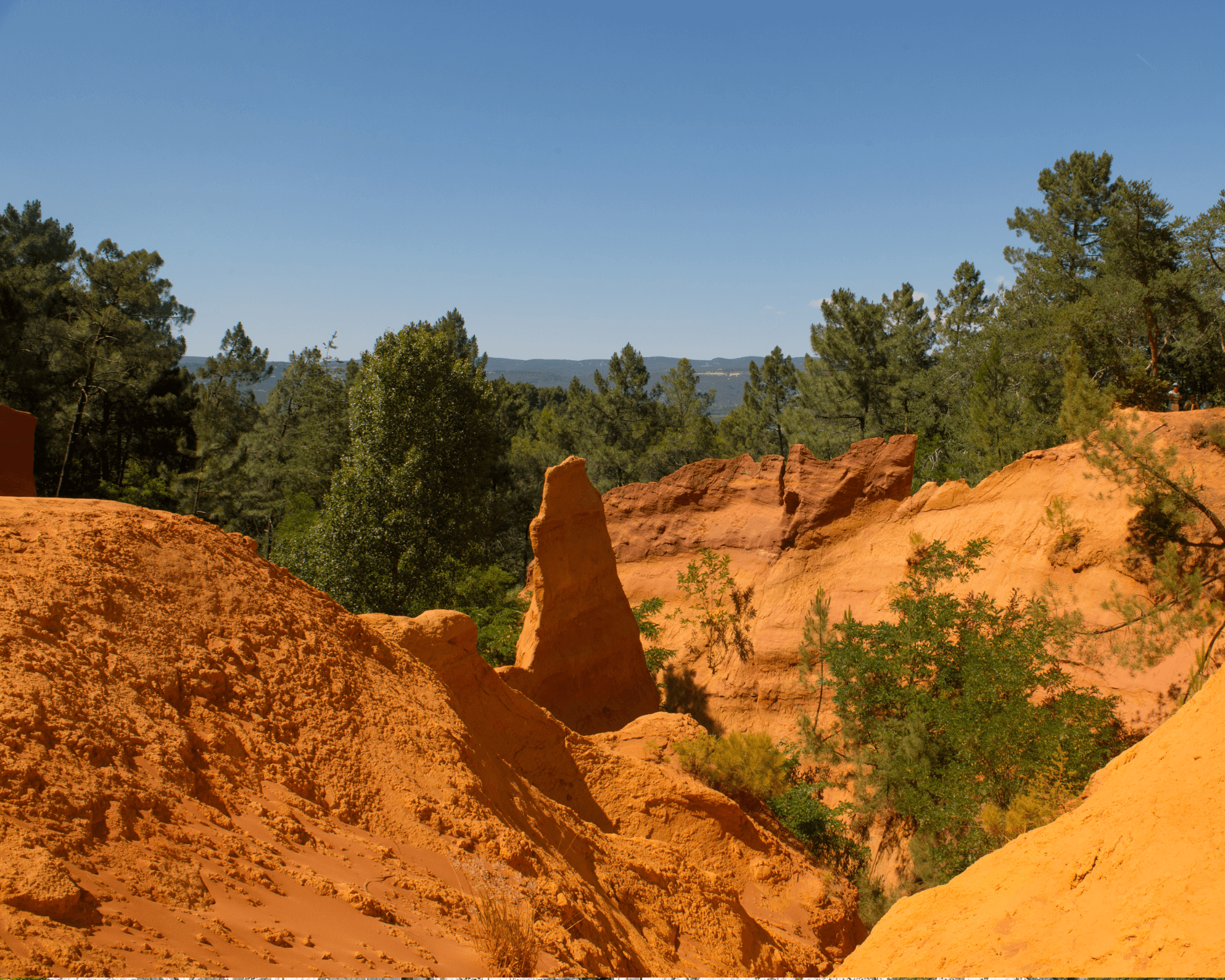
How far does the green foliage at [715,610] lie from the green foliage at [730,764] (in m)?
7.14

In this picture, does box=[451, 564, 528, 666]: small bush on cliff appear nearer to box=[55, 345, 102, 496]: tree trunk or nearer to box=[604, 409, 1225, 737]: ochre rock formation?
box=[604, 409, 1225, 737]: ochre rock formation

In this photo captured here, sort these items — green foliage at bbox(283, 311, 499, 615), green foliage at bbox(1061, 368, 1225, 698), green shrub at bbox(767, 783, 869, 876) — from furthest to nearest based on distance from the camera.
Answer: green foliage at bbox(283, 311, 499, 615) → green foliage at bbox(1061, 368, 1225, 698) → green shrub at bbox(767, 783, 869, 876)

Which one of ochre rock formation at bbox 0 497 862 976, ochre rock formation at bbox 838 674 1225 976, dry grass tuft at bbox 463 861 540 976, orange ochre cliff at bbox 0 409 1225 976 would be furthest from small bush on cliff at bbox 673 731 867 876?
dry grass tuft at bbox 463 861 540 976

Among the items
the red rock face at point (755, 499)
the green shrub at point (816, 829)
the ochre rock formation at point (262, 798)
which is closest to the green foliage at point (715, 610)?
the red rock face at point (755, 499)

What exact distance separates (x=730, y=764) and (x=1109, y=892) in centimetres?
774

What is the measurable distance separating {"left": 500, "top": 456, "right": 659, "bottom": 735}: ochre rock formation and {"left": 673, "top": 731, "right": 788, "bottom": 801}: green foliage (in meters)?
4.48

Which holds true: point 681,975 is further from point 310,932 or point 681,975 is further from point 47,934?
point 47,934

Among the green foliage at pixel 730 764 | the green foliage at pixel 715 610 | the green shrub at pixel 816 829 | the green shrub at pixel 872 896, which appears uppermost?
the green foliage at pixel 715 610

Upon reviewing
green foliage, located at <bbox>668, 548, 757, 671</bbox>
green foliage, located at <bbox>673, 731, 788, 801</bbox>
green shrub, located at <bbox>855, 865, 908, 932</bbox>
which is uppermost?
green foliage, located at <bbox>668, 548, 757, 671</bbox>

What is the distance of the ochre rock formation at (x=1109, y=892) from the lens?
15.6ft

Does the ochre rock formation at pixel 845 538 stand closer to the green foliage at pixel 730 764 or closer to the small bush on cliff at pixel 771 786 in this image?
the small bush on cliff at pixel 771 786

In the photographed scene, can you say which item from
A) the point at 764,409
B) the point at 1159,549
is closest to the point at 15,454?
the point at 1159,549

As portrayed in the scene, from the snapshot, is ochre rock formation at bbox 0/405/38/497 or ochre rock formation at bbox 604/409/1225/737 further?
ochre rock formation at bbox 604/409/1225/737

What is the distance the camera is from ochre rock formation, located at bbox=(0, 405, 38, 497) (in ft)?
36.3
